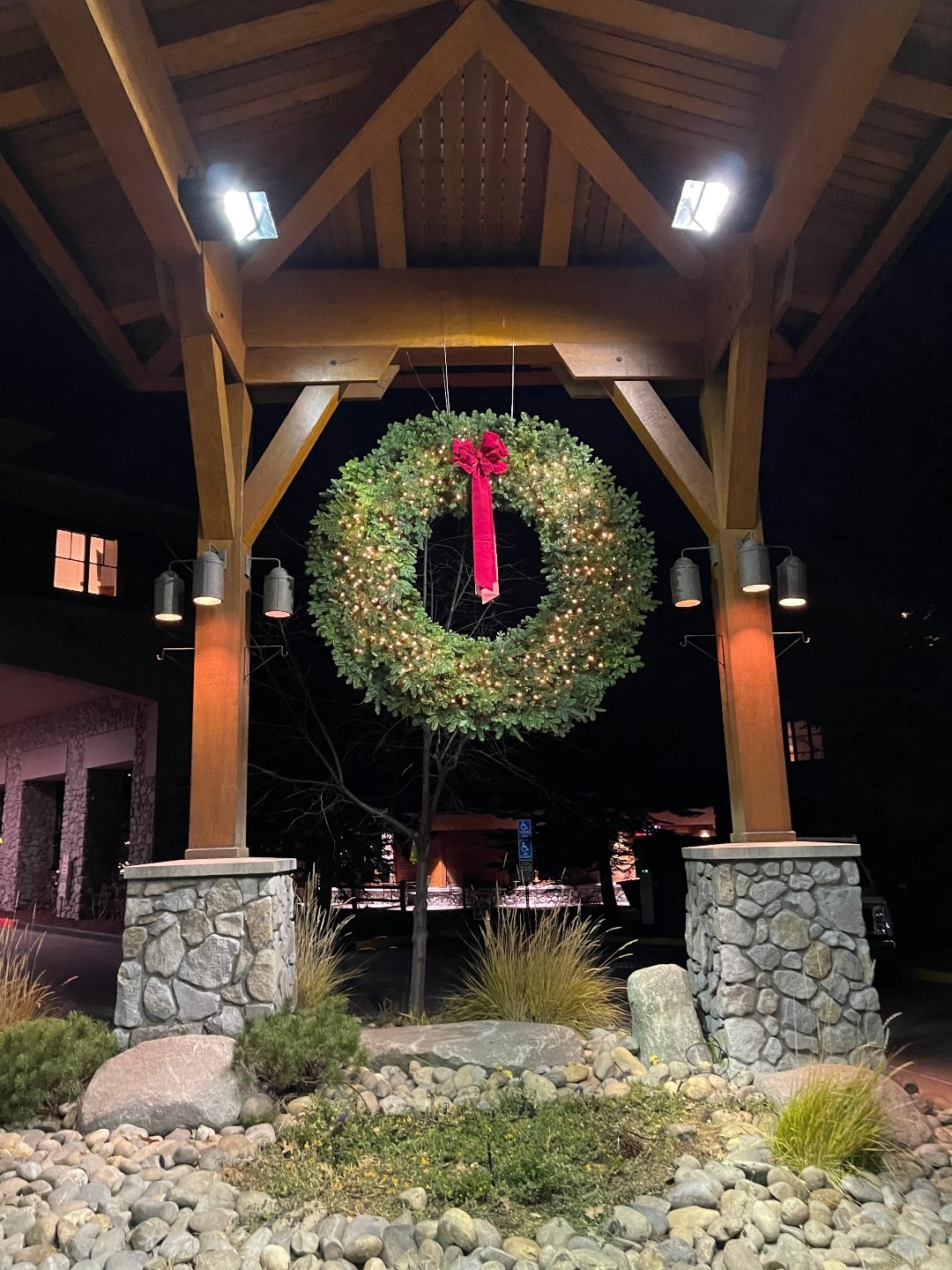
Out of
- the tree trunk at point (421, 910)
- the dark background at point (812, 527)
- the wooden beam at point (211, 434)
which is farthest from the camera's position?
the dark background at point (812, 527)

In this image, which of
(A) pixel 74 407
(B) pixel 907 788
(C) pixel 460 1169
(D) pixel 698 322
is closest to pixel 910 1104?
(C) pixel 460 1169

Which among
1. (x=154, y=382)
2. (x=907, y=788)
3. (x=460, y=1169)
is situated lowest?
(x=460, y=1169)

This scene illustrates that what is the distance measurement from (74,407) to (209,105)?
7277mm

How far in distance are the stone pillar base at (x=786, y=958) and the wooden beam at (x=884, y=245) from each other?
3159 mm

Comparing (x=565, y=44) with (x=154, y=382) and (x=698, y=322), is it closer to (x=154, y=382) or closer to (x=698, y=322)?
(x=698, y=322)

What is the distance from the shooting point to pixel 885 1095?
3.71m

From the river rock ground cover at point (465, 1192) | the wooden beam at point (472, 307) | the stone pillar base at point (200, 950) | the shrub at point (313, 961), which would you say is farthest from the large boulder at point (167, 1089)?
the wooden beam at point (472, 307)

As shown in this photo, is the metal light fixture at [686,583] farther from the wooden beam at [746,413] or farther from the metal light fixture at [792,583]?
the metal light fixture at [792,583]

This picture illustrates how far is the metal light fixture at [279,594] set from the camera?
17.6ft

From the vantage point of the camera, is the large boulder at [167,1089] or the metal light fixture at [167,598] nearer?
the large boulder at [167,1089]

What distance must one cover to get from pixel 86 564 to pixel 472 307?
8.57m

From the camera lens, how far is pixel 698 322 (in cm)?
569

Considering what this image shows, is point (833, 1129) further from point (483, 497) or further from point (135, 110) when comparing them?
point (135, 110)

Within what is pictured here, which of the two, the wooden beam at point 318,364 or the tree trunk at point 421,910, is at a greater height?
the wooden beam at point 318,364
